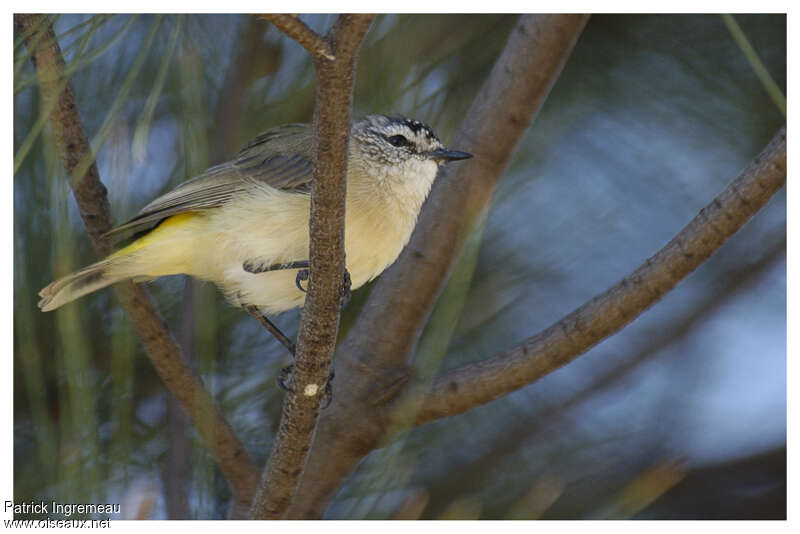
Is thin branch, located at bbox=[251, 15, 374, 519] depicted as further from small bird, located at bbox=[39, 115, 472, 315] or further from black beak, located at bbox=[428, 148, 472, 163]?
black beak, located at bbox=[428, 148, 472, 163]

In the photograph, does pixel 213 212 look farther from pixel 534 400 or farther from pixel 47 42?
pixel 534 400

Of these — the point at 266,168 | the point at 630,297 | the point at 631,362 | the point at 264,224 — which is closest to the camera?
the point at 630,297

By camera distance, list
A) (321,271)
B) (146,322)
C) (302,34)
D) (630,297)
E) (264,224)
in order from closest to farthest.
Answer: (302,34) → (321,271) → (630,297) → (146,322) → (264,224)

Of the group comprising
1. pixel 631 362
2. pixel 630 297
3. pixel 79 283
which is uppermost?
pixel 79 283

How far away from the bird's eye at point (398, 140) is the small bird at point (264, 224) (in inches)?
0.8

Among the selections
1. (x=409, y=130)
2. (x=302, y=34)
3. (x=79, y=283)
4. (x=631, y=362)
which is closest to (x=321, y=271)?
(x=302, y=34)

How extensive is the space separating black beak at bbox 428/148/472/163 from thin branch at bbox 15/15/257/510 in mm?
729

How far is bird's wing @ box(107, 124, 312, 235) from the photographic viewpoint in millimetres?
1945

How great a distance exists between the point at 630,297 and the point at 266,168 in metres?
0.87

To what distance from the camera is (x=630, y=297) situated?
60.1 inches

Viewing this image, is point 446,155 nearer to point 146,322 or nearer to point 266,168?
point 266,168

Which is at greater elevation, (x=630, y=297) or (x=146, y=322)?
(x=146, y=322)

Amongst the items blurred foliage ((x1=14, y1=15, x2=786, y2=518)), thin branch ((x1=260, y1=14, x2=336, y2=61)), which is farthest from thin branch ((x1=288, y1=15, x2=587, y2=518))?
thin branch ((x1=260, y1=14, x2=336, y2=61))

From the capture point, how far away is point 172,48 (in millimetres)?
1220
